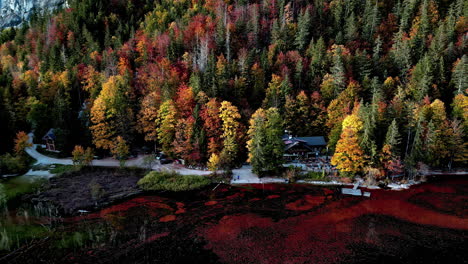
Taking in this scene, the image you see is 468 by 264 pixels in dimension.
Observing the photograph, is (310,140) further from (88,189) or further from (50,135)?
(50,135)

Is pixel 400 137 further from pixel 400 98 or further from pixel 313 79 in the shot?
pixel 313 79

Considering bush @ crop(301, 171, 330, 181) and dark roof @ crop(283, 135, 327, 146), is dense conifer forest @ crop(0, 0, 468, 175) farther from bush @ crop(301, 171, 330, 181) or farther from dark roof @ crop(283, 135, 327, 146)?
bush @ crop(301, 171, 330, 181)

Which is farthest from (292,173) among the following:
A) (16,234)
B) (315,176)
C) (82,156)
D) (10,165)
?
(10,165)

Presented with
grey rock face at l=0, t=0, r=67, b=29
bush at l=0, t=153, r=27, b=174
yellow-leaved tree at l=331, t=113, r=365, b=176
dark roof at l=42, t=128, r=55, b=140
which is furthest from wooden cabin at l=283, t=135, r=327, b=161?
grey rock face at l=0, t=0, r=67, b=29

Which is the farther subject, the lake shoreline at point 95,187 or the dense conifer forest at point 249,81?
the dense conifer forest at point 249,81

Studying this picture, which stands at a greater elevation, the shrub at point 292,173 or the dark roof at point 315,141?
the dark roof at point 315,141

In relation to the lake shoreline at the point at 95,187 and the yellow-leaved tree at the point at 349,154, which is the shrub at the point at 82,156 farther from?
the yellow-leaved tree at the point at 349,154

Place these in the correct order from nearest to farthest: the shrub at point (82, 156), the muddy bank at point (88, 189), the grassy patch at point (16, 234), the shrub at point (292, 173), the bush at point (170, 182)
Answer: the grassy patch at point (16, 234) < the muddy bank at point (88, 189) < the bush at point (170, 182) < the shrub at point (292, 173) < the shrub at point (82, 156)

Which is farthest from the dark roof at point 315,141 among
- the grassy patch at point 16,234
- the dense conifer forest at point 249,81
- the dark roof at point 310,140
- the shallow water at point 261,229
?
the grassy patch at point 16,234
